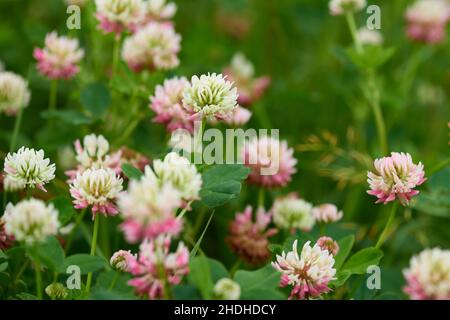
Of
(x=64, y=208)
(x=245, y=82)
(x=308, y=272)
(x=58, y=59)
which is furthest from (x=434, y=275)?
(x=245, y=82)

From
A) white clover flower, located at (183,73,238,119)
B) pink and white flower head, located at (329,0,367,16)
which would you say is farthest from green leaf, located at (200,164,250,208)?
pink and white flower head, located at (329,0,367,16)

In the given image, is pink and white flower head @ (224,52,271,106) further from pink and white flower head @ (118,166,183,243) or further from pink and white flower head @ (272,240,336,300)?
pink and white flower head @ (118,166,183,243)

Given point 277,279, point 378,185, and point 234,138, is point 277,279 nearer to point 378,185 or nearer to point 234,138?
point 378,185

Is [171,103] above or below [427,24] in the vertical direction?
below

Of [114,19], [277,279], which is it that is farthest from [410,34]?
[277,279]

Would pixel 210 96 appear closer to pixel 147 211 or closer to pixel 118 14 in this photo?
pixel 147 211

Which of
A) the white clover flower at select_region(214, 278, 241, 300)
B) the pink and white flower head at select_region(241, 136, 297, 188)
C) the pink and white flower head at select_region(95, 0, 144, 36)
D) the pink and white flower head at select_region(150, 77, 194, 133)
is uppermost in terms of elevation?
the pink and white flower head at select_region(95, 0, 144, 36)

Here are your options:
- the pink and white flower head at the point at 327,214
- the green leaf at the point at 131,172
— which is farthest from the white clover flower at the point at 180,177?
the pink and white flower head at the point at 327,214
